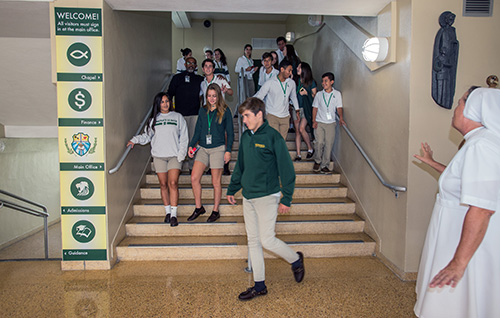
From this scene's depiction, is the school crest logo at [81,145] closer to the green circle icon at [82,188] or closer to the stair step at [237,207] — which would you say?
the green circle icon at [82,188]

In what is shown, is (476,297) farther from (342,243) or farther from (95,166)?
(95,166)

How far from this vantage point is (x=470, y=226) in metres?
1.69

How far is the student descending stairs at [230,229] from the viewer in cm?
442

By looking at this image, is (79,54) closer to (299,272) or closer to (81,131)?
(81,131)

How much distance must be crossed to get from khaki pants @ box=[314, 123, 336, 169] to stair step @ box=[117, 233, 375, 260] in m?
1.54

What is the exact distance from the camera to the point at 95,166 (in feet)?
13.6

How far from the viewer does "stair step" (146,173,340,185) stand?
5715 mm

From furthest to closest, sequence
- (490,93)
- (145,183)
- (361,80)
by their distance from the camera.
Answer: (145,183) → (361,80) → (490,93)

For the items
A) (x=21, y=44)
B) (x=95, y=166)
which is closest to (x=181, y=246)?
(x=95, y=166)

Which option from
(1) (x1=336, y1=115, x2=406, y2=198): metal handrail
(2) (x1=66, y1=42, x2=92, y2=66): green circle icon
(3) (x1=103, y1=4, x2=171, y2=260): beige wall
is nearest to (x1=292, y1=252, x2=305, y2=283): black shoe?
(1) (x1=336, y1=115, x2=406, y2=198): metal handrail

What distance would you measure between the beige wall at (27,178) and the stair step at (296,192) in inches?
151

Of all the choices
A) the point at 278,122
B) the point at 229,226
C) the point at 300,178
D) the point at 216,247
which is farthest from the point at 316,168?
the point at 216,247

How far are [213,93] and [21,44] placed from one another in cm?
285

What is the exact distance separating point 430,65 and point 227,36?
799 centimetres
